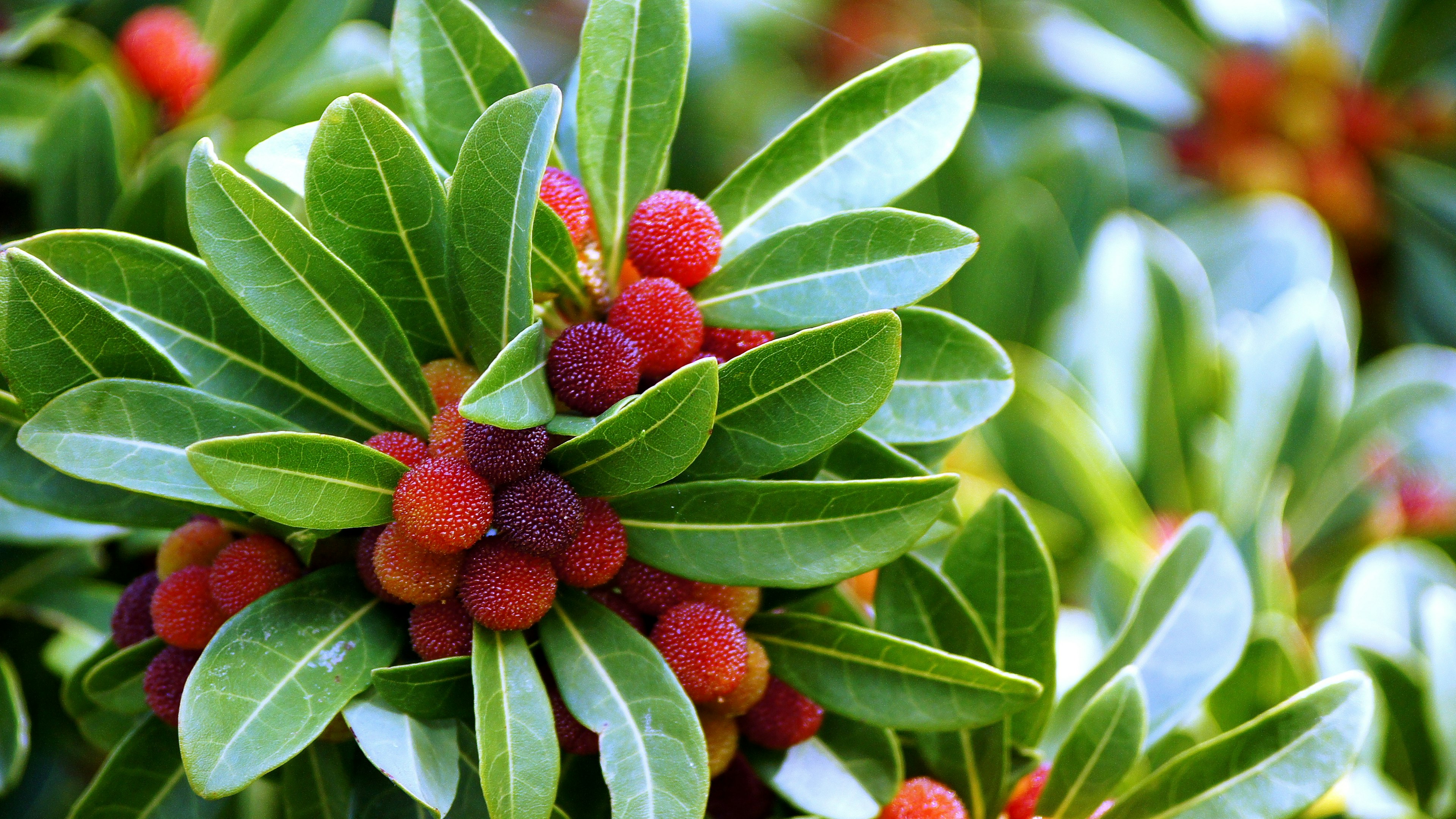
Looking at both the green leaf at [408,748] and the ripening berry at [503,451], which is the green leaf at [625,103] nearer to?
the ripening berry at [503,451]

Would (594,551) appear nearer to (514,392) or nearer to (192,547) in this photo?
(514,392)

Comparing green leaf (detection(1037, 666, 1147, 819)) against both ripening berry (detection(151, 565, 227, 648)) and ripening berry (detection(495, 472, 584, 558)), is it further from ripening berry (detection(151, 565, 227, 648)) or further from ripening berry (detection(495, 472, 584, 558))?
ripening berry (detection(151, 565, 227, 648))

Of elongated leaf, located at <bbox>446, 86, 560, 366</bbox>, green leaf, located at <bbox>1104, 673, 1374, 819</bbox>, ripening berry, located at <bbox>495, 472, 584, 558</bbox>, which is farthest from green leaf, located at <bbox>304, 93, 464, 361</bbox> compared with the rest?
green leaf, located at <bbox>1104, 673, 1374, 819</bbox>

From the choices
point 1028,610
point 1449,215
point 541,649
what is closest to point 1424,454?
point 1449,215

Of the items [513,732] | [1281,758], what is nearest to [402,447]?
[513,732]

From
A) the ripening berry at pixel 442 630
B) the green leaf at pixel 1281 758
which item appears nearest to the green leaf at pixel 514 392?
the ripening berry at pixel 442 630

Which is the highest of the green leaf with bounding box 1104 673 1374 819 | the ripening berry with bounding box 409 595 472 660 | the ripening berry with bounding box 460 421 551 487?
the ripening berry with bounding box 460 421 551 487

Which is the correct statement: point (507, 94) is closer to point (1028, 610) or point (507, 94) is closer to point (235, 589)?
point (235, 589)
